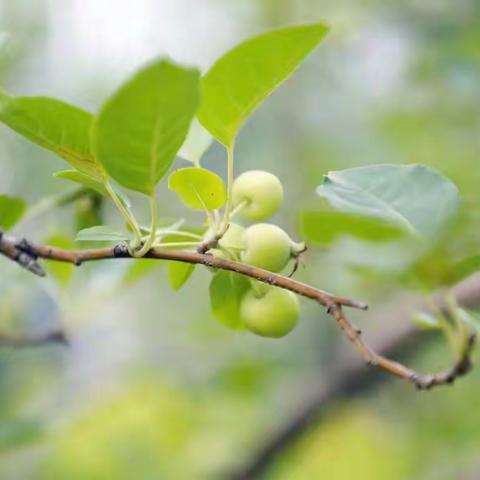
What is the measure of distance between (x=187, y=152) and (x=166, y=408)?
160 centimetres

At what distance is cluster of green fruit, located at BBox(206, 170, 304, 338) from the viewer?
0.56m

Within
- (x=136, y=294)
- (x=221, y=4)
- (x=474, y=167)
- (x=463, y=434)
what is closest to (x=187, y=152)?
(x=474, y=167)

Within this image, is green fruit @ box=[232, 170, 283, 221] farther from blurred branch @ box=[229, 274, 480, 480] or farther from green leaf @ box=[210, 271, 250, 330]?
blurred branch @ box=[229, 274, 480, 480]

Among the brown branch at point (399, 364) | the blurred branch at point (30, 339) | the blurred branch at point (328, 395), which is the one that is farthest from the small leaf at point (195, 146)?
the blurred branch at point (328, 395)

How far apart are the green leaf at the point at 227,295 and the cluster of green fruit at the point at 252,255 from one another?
27 millimetres

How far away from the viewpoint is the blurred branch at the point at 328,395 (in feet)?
5.68

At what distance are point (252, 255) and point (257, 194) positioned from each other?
46 mm

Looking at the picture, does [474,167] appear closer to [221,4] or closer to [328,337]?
[328,337]

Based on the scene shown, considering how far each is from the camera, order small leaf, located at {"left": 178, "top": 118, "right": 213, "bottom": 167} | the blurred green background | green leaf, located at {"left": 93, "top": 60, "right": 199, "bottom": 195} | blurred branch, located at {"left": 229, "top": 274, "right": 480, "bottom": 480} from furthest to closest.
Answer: the blurred green background, blurred branch, located at {"left": 229, "top": 274, "right": 480, "bottom": 480}, small leaf, located at {"left": 178, "top": 118, "right": 213, "bottom": 167}, green leaf, located at {"left": 93, "top": 60, "right": 199, "bottom": 195}

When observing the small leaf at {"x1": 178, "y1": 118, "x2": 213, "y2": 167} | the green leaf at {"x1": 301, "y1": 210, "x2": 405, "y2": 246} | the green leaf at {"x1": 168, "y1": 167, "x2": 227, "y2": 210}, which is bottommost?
the small leaf at {"x1": 178, "y1": 118, "x2": 213, "y2": 167}

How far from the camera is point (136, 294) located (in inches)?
134

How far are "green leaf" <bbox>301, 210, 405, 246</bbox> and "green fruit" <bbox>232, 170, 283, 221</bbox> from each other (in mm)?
96

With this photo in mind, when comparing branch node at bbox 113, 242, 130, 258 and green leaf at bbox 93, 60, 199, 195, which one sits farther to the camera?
branch node at bbox 113, 242, 130, 258

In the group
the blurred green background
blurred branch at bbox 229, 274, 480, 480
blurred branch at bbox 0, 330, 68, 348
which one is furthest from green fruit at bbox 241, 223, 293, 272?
blurred branch at bbox 229, 274, 480, 480
